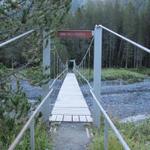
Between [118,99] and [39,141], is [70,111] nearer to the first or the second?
[39,141]

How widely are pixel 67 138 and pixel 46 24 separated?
3.34 feet

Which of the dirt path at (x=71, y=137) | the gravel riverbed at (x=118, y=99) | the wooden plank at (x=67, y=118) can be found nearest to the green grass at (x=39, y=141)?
the dirt path at (x=71, y=137)

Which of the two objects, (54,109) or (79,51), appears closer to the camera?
(54,109)

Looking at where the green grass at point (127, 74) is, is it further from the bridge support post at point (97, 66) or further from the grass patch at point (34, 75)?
the grass patch at point (34, 75)

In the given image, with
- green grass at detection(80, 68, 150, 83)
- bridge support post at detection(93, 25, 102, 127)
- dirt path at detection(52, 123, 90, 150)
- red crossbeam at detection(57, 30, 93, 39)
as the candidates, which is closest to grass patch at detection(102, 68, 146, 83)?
green grass at detection(80, 68, 150, 83)

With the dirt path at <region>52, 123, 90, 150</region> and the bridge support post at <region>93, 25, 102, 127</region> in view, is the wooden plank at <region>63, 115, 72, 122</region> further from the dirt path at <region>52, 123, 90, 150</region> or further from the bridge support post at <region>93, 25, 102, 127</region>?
the bridge support post at <region>93, 25, 102, 127</region>

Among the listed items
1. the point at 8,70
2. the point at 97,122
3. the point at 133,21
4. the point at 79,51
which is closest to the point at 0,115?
the point at 8,70

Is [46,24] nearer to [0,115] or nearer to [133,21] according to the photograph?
[0,115]

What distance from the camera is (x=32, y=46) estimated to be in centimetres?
274

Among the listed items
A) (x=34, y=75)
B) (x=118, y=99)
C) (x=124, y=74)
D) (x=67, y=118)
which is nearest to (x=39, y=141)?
(x=34, y=75)

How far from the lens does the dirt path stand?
10.4ft

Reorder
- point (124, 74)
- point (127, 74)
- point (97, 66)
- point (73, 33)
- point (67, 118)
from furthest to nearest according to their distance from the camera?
point (73, 33)
point (124, 74)
point (127, 74)
point (67, 118)
point (97, 66)

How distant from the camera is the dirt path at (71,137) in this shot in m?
3.16

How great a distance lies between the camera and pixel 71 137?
3.43 metres
